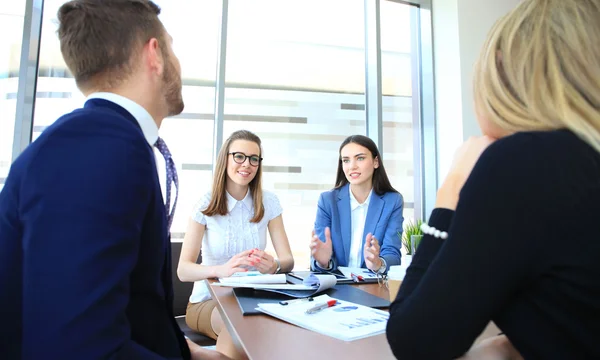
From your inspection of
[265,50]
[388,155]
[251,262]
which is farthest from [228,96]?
[251,262]

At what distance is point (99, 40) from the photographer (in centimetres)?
95

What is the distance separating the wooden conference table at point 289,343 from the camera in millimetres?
759

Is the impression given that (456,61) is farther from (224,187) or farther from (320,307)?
(320,307)

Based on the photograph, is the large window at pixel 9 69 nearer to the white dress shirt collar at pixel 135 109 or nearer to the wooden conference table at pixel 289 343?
the white dress shirt collar at pixel 135 109

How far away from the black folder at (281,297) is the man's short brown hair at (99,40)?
701 millimetres

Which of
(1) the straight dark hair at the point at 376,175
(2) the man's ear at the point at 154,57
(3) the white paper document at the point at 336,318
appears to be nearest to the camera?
(3) the white paper document at the point at 336,318

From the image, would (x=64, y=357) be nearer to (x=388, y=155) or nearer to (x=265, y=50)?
(x=265, y=50)

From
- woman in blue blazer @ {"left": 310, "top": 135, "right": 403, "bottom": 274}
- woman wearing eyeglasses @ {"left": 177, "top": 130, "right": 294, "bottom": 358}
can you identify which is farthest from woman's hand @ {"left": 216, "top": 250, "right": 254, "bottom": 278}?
woman in blue blazer @ {"left": 310, "top": 135, "right": 403, "bottom": 274}

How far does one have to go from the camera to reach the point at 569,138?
1.96 feet

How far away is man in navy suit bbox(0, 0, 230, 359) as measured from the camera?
63 cm

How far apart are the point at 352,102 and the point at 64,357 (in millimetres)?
4136

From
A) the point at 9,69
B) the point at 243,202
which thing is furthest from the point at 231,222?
the point at 9,69

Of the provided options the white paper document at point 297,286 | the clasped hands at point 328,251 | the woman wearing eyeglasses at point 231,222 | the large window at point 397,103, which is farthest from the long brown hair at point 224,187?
the large window at point 397,103

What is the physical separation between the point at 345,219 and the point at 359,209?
Result: 14 cm
